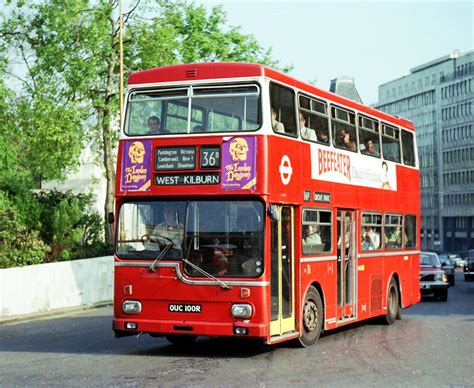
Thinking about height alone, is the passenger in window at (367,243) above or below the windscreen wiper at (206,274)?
above

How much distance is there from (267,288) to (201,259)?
1020 millimetres

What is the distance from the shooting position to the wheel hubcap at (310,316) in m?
17.6

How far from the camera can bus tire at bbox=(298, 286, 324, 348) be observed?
17.5m

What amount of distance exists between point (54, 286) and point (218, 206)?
1456cm

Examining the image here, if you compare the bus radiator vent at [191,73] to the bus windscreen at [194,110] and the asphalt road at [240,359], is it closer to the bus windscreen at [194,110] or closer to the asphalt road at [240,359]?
the bus windscreen at [194,110]

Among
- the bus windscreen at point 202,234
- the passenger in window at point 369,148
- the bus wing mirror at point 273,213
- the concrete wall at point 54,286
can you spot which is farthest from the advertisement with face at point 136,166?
the concrete wall at point 54,286

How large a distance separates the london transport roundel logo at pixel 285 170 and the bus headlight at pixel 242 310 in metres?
1.99

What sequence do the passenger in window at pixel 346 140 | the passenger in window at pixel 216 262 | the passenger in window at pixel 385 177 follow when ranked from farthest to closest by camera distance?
the passenger in window at pixel 385 177, the passenger in window at pixel 346 140, the passenger in window at pixel 216 262

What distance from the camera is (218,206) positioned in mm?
15977

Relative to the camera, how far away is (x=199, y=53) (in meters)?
50.7

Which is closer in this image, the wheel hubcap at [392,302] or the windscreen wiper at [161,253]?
the windscreen wiper at [161,253]

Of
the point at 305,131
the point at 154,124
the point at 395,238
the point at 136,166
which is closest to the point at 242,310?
the point at 136,166

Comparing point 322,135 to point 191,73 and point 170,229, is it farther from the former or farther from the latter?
point 170,229

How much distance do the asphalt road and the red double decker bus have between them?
0.57 m
